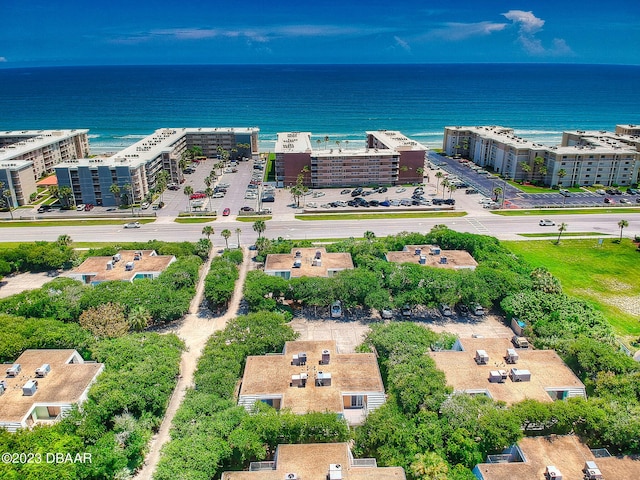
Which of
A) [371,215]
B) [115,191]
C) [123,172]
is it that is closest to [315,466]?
[371,215]

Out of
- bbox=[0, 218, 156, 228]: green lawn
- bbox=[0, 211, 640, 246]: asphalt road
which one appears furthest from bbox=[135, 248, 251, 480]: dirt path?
bbox=[0, 218, 156, 228]: green lawn

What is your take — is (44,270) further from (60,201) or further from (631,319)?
(631,319)

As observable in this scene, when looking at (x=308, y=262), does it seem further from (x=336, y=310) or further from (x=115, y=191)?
(x=115, y=191)

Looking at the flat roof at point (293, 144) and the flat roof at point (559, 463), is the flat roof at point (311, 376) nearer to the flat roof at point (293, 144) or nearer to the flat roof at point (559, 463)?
the flat roof at point (559, 463)

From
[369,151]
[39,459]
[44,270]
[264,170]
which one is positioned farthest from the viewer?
[264,170]

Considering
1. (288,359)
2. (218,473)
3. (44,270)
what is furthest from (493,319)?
(44,270)

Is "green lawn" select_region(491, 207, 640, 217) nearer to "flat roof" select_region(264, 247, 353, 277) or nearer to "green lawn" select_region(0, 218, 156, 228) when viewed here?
"flat roof" select_region(264, 247, 353, 277)

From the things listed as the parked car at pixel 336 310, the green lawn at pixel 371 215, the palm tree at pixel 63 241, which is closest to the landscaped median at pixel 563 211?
the green lawn at pixel 371 215
